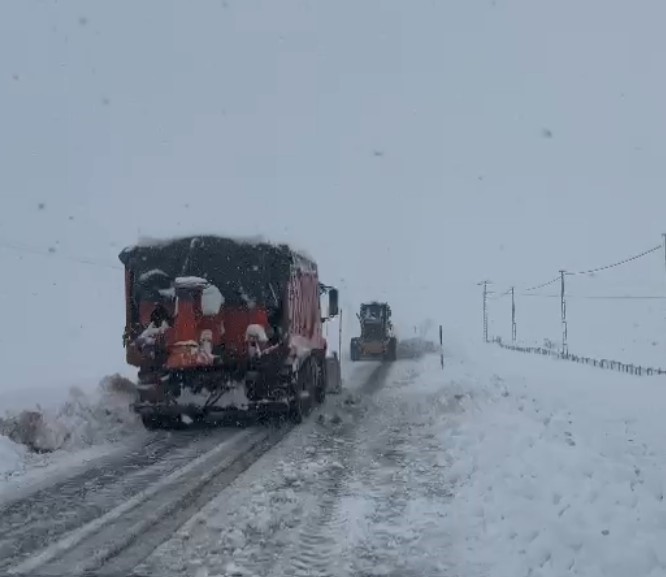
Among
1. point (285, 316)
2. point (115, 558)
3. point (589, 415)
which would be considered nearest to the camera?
point (115, 558)

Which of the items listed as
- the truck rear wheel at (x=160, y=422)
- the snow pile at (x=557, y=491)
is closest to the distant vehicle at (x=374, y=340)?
the snow pile at (x=557, y=491)

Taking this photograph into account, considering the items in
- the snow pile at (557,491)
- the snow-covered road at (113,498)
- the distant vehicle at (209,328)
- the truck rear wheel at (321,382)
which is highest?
the distant vehicle at (209,328)

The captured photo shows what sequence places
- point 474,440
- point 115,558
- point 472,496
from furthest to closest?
point 474,440 < point 472,496 < point 115,558

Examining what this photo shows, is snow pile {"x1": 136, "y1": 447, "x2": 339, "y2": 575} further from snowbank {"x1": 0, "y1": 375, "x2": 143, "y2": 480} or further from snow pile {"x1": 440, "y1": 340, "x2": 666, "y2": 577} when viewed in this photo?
snowbank {"x1": 0, "y1": 375, "x2": 143, "y2": 480}

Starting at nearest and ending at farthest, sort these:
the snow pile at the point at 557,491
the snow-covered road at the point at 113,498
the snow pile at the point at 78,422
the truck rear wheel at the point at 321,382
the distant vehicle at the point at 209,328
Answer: the snow pile at the point at 557,491
the snow-covered road at the point at 113,498
the snow pile at the point at 78,422
the distant vehicle at the point at 209,328
the truck rear wheel at the point at 321,382

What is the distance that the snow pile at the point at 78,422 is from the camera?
12.1 meters

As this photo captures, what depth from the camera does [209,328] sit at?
1398cm

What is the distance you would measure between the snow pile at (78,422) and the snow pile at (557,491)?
5.68 metres

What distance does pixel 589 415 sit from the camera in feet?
50.0

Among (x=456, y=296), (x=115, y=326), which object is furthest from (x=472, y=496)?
(x=456, y=296)

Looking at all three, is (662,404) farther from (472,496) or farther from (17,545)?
(17,545)

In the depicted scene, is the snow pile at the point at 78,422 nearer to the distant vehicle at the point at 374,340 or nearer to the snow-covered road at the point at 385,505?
the snow-covered road at the point at 385,505

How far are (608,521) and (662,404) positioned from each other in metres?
12.4

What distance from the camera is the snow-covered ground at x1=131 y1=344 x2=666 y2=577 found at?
629cm
